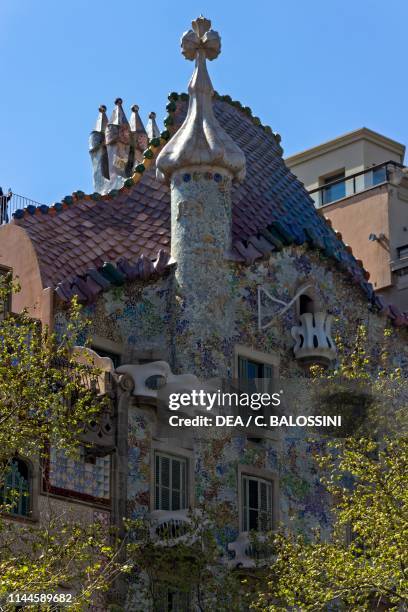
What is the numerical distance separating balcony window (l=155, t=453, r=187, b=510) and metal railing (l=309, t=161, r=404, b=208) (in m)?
12.7

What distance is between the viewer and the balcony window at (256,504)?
27703 mm

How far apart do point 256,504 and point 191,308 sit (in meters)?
3.08

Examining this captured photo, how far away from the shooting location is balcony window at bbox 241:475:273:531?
27.7 m

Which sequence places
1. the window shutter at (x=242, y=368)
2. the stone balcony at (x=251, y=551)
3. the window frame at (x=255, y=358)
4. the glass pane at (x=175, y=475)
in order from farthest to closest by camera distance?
the window shutter at (x=242, y=368) → the window frame at (x=255, y=358) → the glass pane at (x=175, y=475) → the stone balcony at (x=251, y=551)

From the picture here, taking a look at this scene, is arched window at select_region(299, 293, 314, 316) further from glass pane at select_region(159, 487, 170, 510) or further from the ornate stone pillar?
glass pane at select_region(159, 487, 170, 510)

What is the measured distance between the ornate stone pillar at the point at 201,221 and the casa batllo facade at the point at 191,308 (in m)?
0.02

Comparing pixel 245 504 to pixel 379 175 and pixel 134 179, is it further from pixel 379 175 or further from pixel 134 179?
pixel 379 175

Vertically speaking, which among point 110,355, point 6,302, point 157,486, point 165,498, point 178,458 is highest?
point 6,302

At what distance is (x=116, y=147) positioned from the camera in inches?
Answer: 1308

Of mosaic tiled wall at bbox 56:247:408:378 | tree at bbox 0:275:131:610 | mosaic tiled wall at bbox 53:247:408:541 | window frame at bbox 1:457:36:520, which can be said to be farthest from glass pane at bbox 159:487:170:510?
tree at bbox 0:275:131:610

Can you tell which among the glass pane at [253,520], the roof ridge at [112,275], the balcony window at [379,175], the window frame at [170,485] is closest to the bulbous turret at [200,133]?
the roof ridge at [112,275]

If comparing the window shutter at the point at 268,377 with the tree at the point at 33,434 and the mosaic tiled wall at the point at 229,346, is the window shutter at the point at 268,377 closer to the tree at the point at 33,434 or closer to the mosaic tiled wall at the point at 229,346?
the mosaic tiled wall at the point at 229,346

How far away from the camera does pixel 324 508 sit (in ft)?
95.2

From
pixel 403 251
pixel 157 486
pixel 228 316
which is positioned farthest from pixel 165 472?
pixel 403 251
